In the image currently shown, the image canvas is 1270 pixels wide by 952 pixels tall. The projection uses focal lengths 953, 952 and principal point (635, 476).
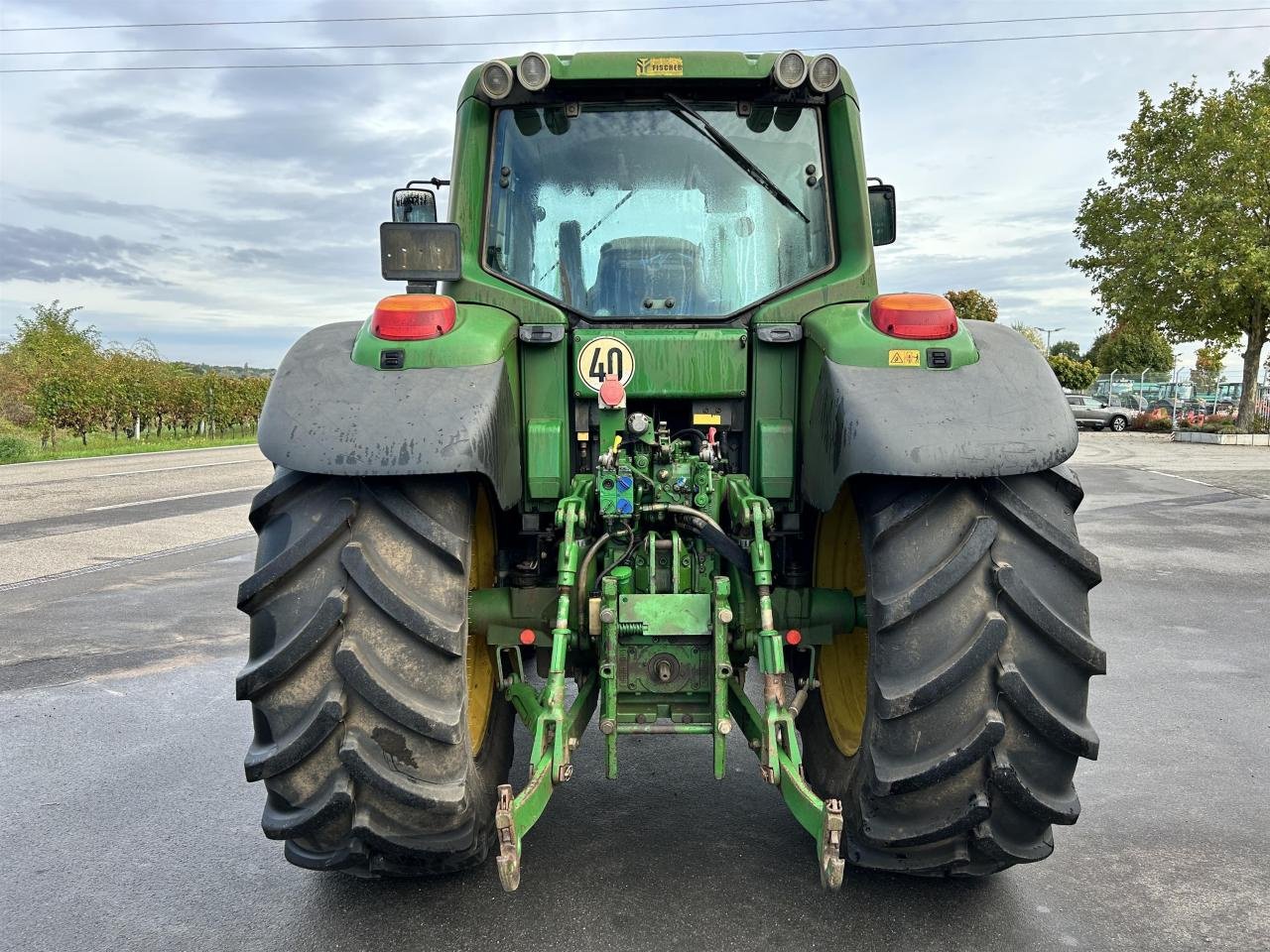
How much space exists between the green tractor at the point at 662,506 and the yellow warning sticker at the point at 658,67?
0.02m

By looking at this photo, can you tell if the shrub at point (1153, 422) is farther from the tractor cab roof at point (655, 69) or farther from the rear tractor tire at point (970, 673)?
the rear tractor tire at point (970, 673)

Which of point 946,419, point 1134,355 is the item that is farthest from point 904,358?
point 1134,355

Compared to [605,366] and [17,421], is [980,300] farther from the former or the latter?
[605,366]

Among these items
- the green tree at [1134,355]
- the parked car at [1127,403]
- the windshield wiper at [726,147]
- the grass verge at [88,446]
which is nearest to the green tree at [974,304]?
the parked car at [1127,403]

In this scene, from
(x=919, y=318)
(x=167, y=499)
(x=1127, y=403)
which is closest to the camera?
(x=919, y=318)

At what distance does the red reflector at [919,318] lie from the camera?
282 centimetres

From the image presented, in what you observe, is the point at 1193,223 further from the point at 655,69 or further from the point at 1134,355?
the point at 1134,355

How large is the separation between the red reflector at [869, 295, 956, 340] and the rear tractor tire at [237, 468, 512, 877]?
1.42m

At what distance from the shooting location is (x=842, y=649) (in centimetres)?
363

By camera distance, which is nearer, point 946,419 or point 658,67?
point 946,419

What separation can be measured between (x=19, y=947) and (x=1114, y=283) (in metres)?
31.7

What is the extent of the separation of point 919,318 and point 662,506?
963mm

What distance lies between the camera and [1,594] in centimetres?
755

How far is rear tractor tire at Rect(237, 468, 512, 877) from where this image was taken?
7.97 ft
